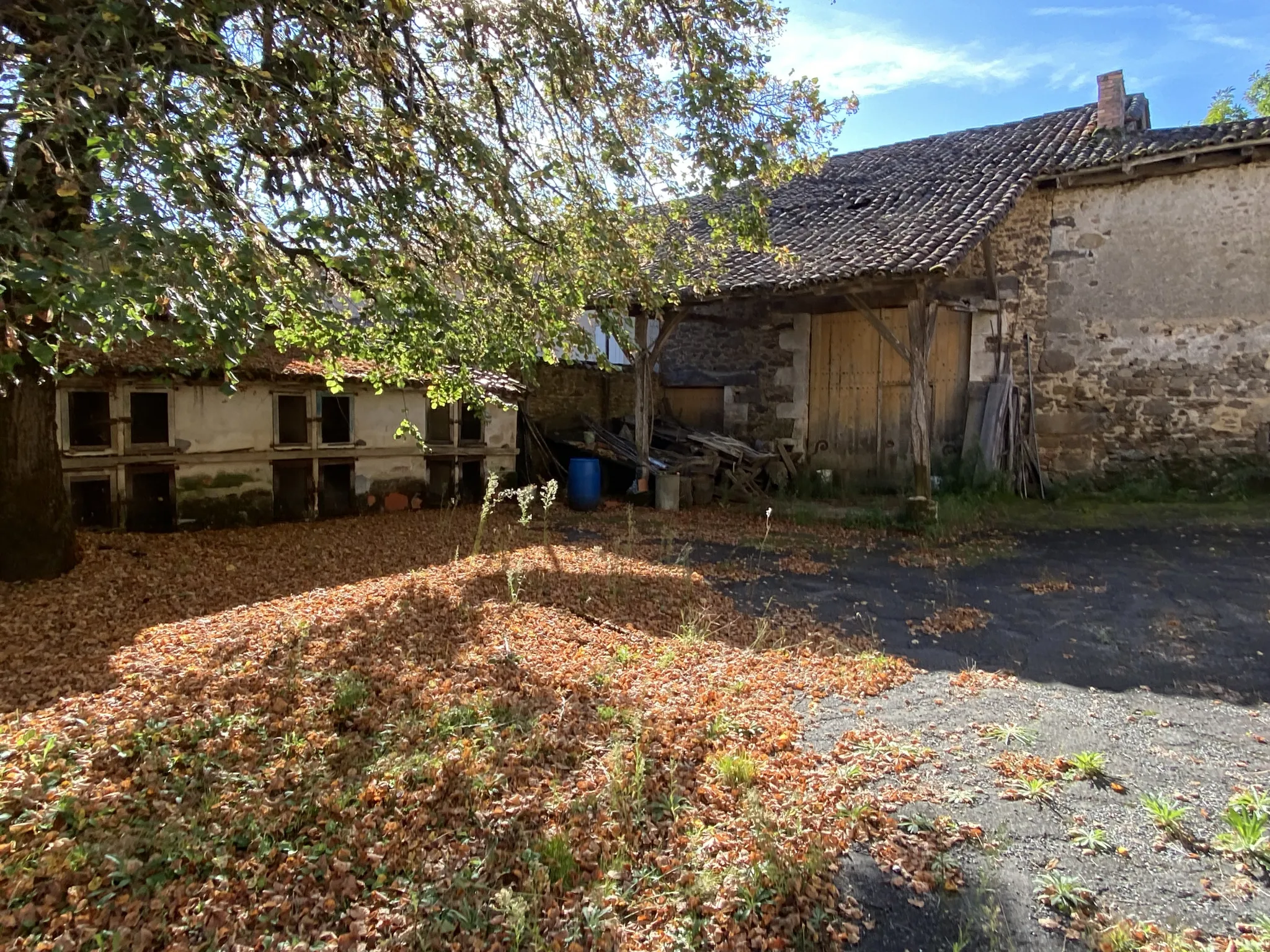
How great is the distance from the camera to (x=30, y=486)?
17.0ft

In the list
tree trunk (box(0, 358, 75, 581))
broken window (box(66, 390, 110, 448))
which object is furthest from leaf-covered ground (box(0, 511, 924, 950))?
broken window (box(66, 390, 110, 448))

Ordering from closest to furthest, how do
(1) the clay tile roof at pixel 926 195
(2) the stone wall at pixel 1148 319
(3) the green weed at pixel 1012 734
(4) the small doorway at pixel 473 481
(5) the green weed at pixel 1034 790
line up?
A: (5) the green weed at pixel 1034 790 < (3) the green weed at pixel 1012 734 < (1) the clay tile roof at pixel 926 195 < (2) the stone wall at pixel 1148 319 < (4) the small doorway at pixel 473 481

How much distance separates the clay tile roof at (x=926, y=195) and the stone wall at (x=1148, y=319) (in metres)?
0.65

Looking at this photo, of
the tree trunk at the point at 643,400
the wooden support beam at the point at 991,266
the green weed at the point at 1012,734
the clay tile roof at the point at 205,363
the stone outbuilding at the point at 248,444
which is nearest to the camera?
the green weed at the point at 1012,734

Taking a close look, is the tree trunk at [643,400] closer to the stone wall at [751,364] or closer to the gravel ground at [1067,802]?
the stone wall at [751,364]

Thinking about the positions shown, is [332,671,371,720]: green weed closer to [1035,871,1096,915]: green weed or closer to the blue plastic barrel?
[1035,871,1096,915]: green weed

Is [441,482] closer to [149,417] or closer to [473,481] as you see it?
[473,481]

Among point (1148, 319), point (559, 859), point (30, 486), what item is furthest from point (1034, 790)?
point (1148, 319)

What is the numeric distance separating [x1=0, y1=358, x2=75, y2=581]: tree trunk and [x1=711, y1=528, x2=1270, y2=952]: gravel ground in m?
5.29

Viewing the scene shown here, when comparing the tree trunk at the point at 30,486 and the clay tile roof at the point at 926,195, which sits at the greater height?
the clay tile roof at the point at 926,195

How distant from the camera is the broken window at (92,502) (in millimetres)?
6957

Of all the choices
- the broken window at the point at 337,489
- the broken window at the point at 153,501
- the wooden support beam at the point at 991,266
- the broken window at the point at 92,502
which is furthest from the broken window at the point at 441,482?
the wooden support beam at the point at 991,266

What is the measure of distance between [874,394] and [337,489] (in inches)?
304

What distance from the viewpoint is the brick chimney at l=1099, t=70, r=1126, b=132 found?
396 inches
